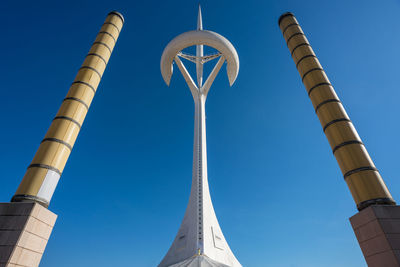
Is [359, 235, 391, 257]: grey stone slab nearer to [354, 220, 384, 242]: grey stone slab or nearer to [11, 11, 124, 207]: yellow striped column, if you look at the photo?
[354, 220, 384, 242]: grey stone slab

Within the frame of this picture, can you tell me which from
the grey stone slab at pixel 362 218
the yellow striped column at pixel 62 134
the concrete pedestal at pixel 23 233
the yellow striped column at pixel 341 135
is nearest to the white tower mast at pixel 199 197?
the grey stone slab at pixel 362 218

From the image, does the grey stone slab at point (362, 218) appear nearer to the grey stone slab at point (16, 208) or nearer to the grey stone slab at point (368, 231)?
the grey stone slab at point (368, 231)

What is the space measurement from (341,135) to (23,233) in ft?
31.9

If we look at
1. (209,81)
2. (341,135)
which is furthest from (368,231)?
(209,81)

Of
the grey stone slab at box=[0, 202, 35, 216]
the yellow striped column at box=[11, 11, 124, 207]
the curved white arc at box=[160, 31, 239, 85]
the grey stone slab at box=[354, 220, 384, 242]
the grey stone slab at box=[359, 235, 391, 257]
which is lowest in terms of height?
the grey stone slab at box=[359, 235, 391, 257]

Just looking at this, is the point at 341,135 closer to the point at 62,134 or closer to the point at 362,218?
the point at 362,218

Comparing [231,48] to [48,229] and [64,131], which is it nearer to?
[64,131]

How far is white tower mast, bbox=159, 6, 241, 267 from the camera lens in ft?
57.4

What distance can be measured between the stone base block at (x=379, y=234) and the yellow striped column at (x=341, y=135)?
1.39 feet

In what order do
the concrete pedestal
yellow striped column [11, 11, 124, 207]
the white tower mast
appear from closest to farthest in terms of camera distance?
the concrete pedestal → yellow striped column [11, 11, 124, 207] → the white tower mast

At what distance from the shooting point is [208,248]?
1753 cm

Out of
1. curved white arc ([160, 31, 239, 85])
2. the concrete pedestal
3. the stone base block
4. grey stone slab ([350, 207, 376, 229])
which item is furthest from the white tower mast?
the concrete pedestal

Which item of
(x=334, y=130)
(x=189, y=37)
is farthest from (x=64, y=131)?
(x=189, y=37)

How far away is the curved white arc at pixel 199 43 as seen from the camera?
82.8ft
